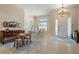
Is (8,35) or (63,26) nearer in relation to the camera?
(8,35)

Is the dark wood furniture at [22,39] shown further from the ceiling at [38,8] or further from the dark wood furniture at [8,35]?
the ceiling at [38,8]

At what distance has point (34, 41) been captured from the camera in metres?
3.33

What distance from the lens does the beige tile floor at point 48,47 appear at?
125 inches

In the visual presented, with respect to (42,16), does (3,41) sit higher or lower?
lower

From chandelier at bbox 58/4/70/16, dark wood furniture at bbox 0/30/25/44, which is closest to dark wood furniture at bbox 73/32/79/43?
chandelier at bbox 58/4/70/16

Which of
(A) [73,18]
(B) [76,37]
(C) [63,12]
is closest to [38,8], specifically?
(C) [63,12]

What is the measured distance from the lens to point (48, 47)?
3232mm

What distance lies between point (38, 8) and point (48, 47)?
0.89 m

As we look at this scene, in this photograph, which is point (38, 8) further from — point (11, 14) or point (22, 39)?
point (22, 39)

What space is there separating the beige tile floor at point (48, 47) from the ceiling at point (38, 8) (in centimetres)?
53
